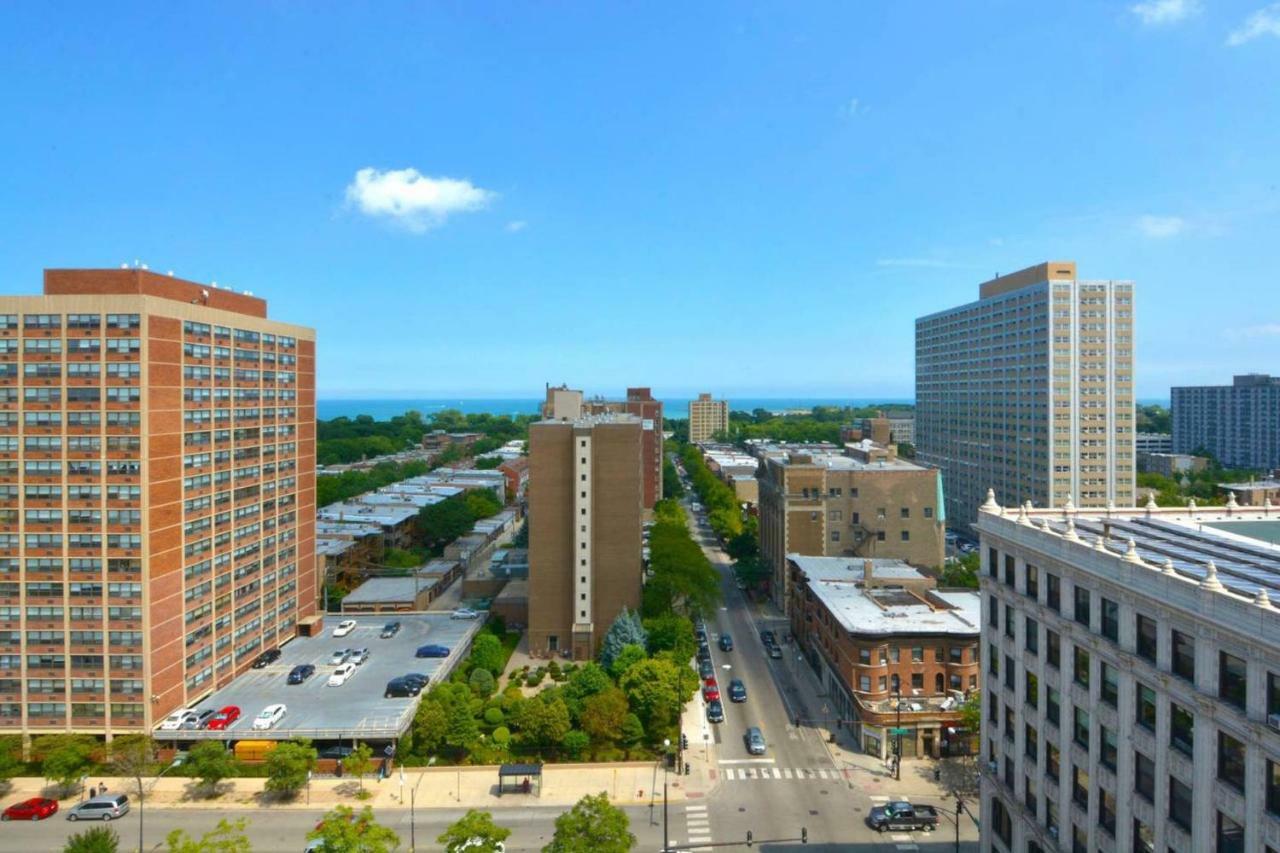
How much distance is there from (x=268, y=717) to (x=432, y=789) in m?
13.9

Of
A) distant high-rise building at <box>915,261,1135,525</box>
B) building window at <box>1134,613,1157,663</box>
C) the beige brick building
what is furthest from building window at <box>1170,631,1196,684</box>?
distant high-rise building at <box>915,261,1135,525</box>

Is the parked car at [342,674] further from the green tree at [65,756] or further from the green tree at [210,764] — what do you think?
the green tree at [65,756]

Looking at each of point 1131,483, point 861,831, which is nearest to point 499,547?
point 861,831

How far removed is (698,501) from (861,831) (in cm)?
14592

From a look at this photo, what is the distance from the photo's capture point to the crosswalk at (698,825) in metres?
44.9

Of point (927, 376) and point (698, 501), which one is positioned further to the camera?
point (698, 501)

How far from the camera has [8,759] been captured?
50875 mm

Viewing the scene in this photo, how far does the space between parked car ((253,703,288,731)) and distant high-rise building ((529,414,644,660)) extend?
26.3m

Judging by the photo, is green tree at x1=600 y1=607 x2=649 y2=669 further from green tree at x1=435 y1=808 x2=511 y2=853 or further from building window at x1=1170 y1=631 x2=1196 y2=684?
building window at x1=1170 y1=631 x2=1196 y2=684

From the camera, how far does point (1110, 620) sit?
30.4m

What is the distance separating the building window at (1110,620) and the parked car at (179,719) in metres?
58.2

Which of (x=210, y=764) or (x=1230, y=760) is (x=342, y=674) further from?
(x=1230, y=760)

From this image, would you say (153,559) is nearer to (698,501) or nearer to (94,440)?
(94,440)

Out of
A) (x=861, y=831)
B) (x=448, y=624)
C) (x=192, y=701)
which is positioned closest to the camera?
(x=861, y=831)
